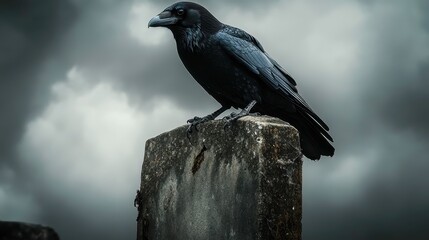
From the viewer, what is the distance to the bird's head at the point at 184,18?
20.2 ft

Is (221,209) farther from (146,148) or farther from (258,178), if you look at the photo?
(146,148)

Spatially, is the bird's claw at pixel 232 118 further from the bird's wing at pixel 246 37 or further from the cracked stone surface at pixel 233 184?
the bird's wing at pixel 246 37

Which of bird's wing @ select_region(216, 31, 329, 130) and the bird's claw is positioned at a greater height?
bird's wing @ select_region(216, 31, 329, 130)

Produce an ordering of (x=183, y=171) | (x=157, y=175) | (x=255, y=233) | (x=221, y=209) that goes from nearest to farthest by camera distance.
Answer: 1. (x=255, y=233)
2. (x=221, y=209)
3. (x=183, y=171)
4. (x=157, y=175)

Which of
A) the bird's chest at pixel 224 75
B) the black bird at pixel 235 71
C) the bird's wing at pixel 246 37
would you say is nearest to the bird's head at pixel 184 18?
the black bird at pixel 235 71

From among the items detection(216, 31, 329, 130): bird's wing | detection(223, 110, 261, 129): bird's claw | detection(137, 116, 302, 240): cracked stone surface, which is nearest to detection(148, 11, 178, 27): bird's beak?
detection(216, 31, 329, 130): bird's wing

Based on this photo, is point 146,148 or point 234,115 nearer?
point 234,115

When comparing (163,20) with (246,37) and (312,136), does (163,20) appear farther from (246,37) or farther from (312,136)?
(312,136)

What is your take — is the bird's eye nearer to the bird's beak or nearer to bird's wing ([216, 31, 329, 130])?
the bird's beak

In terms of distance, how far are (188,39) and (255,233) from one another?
2118 mm

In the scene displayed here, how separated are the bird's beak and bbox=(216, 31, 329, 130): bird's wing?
Result: 46 cm

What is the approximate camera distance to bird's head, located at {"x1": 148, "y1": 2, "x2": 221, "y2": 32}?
20.2ft

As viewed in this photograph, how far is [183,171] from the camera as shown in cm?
582

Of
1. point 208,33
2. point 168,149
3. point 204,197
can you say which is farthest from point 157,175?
point 208,33
